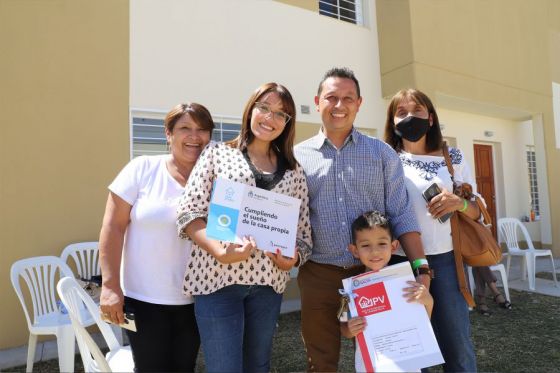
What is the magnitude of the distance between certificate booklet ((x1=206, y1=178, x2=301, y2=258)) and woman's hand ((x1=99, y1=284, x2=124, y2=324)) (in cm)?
63

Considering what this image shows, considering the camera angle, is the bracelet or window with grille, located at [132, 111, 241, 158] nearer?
the bracelet

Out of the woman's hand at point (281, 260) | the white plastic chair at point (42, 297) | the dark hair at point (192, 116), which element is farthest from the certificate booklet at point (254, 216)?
the white plastic chair at point (42, 297)

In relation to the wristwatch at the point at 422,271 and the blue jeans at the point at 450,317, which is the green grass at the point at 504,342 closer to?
the blue jeans at the point at 450,317

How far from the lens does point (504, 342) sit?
14.2ft

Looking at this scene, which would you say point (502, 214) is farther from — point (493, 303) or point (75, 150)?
point (75, 150)

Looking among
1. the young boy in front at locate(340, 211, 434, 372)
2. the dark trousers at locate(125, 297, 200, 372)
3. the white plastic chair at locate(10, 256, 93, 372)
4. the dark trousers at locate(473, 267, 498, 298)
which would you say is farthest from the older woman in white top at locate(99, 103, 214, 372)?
the dark trousers at locate(473, 267, 498, 298)

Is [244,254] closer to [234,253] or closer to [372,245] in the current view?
[234,253]

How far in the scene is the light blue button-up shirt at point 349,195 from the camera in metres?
2.06

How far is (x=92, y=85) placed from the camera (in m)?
4.59

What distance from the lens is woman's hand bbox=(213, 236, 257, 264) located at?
167cm

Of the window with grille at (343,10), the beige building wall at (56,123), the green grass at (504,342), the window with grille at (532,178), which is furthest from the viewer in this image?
the window with grille at (532,178)

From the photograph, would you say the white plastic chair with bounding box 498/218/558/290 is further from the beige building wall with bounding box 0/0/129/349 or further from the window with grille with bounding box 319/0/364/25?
the beige building wall with bounding box 0/0/129/349

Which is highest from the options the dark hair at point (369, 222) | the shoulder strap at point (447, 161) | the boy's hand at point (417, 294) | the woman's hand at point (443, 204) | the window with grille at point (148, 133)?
the window with grille at point (148, 133)

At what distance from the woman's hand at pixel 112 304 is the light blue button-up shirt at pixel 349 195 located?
976mm
